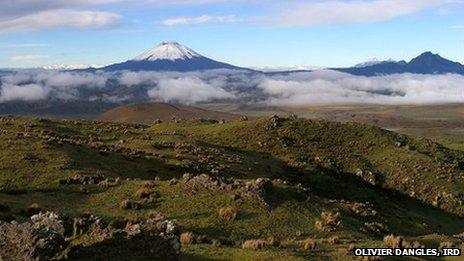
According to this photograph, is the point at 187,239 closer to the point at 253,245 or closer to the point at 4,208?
the point at 253,245

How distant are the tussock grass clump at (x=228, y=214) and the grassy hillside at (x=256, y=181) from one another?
70 millimetres

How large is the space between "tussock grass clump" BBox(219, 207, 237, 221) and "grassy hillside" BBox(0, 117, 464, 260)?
7 cm

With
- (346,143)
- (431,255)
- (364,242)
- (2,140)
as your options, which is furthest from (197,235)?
(346,143)

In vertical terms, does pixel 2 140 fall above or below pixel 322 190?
above

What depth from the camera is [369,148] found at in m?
92.7

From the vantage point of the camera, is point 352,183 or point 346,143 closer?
point 352,183

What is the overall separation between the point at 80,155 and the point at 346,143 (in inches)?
2033

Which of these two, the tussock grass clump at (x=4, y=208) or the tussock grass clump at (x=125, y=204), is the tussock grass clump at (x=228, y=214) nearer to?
the tussock grass clump at (x=125, y=204)

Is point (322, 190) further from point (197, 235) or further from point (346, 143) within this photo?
point (197, 235)

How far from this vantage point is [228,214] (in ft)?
120

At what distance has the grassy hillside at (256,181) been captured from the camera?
1399 inches

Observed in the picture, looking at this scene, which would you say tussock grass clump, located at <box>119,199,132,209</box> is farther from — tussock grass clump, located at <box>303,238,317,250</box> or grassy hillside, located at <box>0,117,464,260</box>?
tussock grass clump, located at <box>303,238,317,250</box>

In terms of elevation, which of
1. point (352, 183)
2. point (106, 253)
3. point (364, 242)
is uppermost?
point (106, 253)

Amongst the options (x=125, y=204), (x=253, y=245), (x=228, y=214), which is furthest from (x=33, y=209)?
(x=253, y=245)
